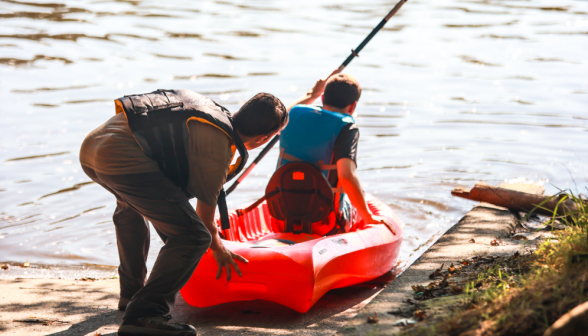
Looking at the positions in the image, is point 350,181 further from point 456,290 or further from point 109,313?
point 109,313

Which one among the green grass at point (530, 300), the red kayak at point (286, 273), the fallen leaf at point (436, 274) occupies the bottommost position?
the red kayak at point (286, 273)

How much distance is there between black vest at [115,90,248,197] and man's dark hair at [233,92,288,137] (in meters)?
0.06

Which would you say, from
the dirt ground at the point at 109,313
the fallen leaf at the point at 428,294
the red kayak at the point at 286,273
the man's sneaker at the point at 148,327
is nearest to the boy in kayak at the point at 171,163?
the man's sneaker at the point at 148,327

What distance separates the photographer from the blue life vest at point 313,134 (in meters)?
4.73

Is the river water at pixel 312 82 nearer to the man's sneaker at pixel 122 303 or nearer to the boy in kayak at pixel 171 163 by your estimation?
the man's sneaker at pixel 122 303

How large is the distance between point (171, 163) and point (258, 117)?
56cm

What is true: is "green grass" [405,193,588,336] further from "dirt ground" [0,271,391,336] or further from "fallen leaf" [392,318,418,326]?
"dirt ground" [0,271,391,336]

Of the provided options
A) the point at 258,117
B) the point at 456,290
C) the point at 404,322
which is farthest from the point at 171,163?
the point at 456,290

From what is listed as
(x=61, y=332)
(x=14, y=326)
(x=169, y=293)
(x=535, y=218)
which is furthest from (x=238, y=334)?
(x=535, y=218)

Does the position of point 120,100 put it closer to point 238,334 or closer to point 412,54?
point 238,334

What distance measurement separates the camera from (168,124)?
3338 millimetres

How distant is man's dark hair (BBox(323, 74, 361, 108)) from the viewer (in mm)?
4771

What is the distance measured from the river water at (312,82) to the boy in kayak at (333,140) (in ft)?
4.85

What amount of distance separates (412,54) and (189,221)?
558 inches
